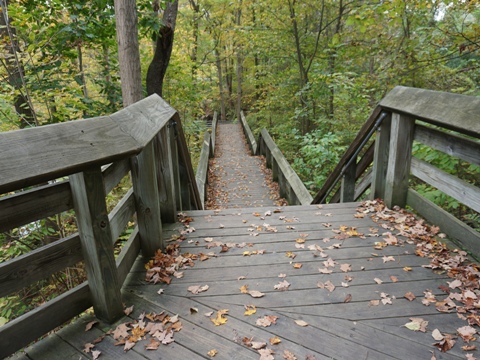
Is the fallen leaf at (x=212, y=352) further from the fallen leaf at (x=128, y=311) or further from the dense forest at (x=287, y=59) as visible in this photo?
the dense forest at (x=287, y=59)

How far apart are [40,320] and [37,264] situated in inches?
12.5

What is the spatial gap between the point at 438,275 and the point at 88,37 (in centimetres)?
611

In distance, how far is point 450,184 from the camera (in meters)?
2.88

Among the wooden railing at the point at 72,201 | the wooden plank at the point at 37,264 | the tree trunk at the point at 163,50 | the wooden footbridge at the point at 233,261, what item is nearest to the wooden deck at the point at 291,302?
the wooden footbridge at the point at 233,261

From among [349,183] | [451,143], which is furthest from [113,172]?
[349,183]

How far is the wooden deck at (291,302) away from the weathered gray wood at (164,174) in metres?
0.27

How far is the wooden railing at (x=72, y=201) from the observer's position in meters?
1.44

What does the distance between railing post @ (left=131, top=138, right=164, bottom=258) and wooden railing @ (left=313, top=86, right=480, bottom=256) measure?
236 centimetres

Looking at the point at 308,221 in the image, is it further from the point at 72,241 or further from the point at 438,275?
the point at 72,241

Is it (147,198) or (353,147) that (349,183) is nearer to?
(353,147)

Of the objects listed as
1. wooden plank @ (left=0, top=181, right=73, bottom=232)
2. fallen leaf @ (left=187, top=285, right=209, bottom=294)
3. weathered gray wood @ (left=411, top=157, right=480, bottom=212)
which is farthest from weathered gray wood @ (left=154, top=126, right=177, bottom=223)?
weathered gray wood @ (left=411, top=157, right=480, bottom=212)

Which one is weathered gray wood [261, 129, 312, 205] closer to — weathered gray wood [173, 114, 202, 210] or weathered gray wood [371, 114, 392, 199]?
weathered gray wood [371, 114, 392, 199]

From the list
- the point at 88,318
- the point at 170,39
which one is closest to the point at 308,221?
the point at 88,318

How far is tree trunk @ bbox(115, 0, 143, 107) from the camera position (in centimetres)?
477
